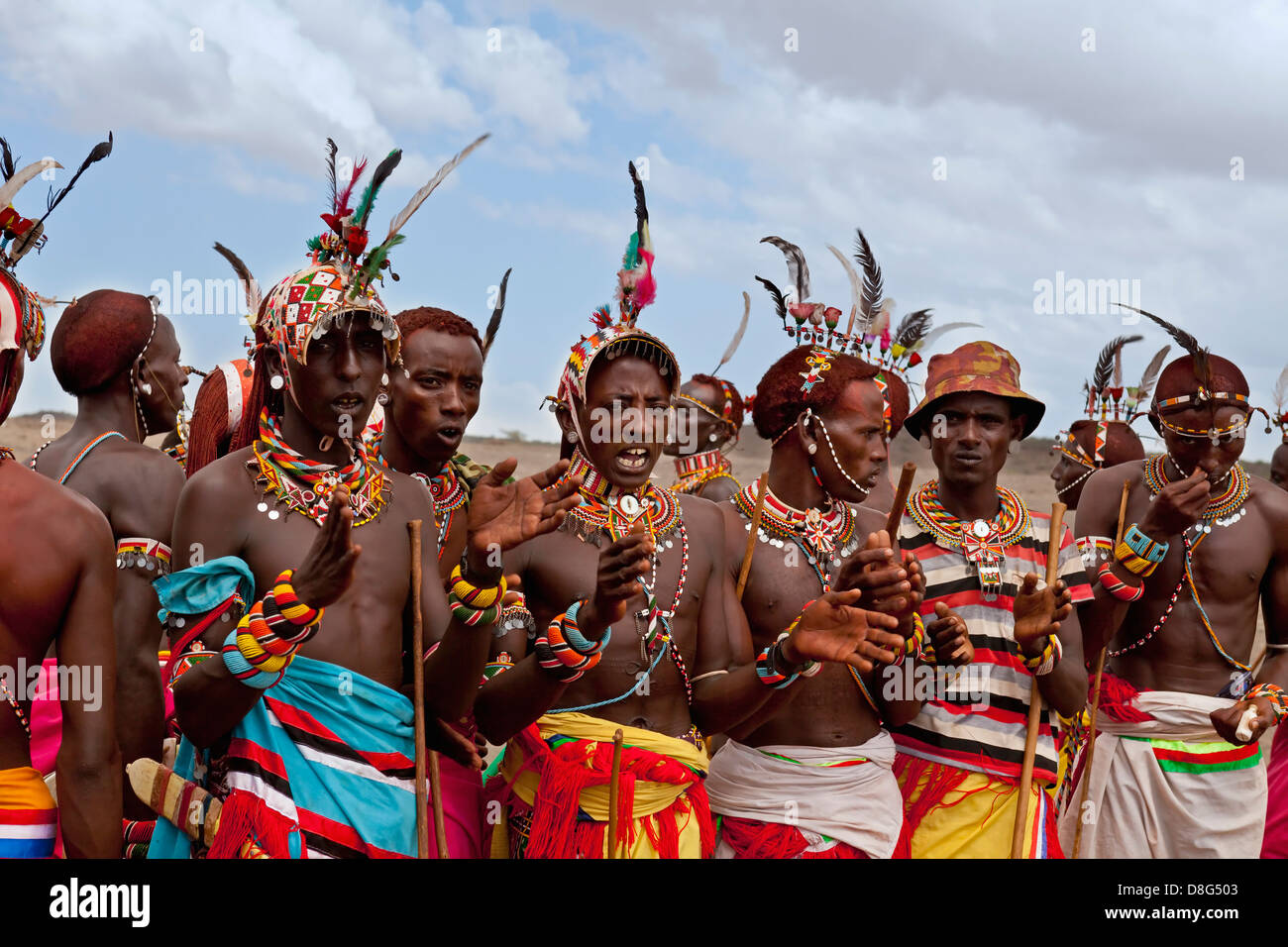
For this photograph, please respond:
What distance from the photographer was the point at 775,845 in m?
4.54

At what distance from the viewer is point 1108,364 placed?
873 cm

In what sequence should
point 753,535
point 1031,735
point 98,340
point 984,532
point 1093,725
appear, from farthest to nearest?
point 1093,725 < point 98,340 < point 984,532 < point 1031,735 < point 753,535

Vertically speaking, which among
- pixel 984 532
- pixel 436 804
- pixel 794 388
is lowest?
pixel 436 804

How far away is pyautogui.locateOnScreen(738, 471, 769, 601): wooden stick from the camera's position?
184 inches

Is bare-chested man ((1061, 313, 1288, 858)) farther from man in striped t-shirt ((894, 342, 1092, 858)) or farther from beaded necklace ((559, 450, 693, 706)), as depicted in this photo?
beaded necklace ((559, 450, 693, 706))

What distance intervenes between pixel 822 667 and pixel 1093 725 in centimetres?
194

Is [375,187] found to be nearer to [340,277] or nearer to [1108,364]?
[340,277]

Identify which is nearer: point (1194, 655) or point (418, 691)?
point (418, 691)

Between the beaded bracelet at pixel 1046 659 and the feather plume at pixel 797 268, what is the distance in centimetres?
180

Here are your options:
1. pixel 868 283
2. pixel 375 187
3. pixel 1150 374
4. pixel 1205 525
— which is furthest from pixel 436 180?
pixel 1150 374

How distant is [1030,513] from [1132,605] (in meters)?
1.33

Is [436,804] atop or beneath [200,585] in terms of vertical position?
beneath

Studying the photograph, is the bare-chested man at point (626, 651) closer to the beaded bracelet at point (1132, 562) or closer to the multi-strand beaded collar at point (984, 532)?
the multi-strand beaded collar at point (984, 532)
